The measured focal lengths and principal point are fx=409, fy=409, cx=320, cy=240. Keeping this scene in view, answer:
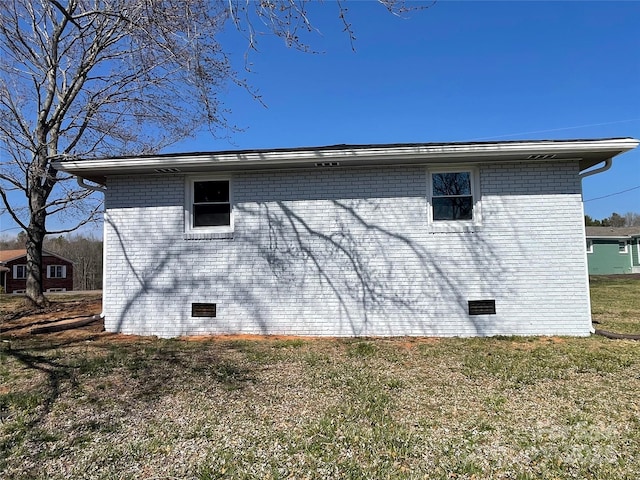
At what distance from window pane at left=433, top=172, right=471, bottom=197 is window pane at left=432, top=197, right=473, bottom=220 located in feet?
0.35

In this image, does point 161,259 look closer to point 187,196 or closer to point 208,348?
point 187,196

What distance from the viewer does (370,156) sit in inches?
269

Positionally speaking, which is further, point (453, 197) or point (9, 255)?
point (9, 255)

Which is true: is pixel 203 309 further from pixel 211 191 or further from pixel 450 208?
pixel 450 208

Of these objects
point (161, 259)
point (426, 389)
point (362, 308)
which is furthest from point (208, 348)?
point (426, 389)

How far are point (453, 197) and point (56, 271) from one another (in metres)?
43.9

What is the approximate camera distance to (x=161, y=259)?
753 centimetres

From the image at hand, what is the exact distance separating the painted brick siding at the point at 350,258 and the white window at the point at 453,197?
0.56 feet

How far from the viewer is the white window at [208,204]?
757 centimetres

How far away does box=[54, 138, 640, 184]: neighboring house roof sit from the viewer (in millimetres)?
6582

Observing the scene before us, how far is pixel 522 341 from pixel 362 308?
8.62ft

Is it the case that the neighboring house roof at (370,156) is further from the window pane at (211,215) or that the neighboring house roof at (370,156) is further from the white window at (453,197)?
the window pane at (211,215)

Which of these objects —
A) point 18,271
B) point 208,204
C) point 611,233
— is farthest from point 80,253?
point 611,233

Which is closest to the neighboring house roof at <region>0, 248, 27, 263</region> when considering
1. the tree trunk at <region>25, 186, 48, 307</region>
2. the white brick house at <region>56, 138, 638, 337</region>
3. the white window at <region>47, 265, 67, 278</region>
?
the white window at <region>47, 265, 67, 278</region>
